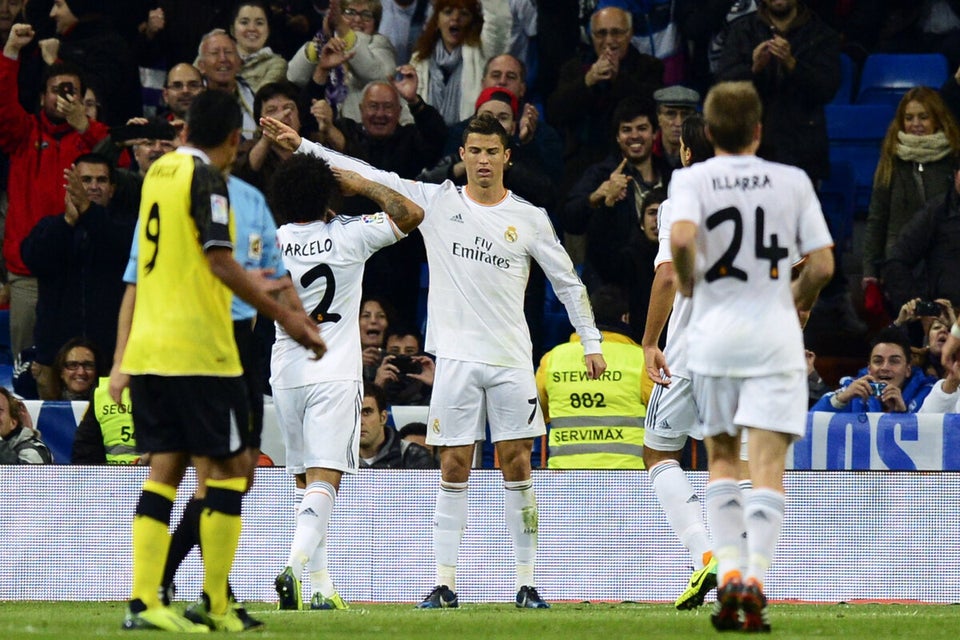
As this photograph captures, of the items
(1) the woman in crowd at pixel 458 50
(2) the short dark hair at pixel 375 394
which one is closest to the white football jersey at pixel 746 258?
Result: (2) the short dark hair at pixel 375 394

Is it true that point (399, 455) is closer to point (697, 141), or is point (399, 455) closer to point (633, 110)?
point (633, 110)

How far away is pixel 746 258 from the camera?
23.5 feet

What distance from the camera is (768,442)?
282 inches

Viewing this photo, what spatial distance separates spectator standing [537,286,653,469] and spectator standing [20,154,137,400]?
12.6ft

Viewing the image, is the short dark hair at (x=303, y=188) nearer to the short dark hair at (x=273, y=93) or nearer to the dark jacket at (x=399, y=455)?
the dark jacket at (x=399, y=455)

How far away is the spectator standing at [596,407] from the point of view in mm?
11352

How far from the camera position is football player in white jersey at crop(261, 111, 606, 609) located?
9.98 meters

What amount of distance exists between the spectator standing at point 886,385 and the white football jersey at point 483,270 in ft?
7.97

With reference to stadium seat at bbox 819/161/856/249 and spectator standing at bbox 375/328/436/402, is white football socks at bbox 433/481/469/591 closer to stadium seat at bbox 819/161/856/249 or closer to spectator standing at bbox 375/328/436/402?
spectator standing at bbox 375/328/436/402

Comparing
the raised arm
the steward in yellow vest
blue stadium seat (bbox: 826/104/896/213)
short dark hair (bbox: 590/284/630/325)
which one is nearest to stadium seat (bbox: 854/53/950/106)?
blue stadium seat (bbox: 826/104/896/213)

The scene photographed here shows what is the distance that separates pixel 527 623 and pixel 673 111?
657 centimetres

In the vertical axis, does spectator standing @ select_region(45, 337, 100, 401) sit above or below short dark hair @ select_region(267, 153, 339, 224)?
below

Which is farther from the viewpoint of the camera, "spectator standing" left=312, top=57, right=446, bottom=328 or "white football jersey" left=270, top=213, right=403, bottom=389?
"spectator standing" left=312, top=57, right=446, bottom=328

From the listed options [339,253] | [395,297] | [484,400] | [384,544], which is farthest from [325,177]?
[395,297]
